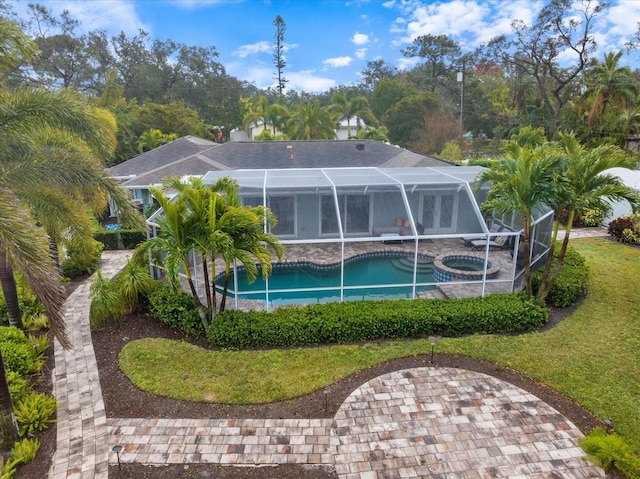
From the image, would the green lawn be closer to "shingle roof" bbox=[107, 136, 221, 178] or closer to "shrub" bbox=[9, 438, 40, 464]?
"shrub" bbox=[9, 438, 40, 464]

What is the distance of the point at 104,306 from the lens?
10.3 meters

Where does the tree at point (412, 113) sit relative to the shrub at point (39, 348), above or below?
above

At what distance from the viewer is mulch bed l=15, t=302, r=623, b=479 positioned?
587cm

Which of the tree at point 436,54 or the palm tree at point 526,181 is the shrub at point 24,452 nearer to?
the palm tree at point 526,181

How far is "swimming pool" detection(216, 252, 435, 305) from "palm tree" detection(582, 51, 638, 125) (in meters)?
22.6

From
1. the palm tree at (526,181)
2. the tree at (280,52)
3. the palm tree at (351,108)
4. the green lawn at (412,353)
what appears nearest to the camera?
the green lawn at (412,353)

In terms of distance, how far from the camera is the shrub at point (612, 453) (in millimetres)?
5781

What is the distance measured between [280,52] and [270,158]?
43.6m

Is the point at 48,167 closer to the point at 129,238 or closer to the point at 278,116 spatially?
the point at 129,238

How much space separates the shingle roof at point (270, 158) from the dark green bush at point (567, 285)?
9864mm

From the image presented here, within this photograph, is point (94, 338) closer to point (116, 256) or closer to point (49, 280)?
point (49, 280)

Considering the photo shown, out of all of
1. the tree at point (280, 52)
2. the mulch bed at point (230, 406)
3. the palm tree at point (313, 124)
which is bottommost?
the mulch bed at point (230, 406)

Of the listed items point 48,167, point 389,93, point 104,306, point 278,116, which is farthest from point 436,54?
point 48,167

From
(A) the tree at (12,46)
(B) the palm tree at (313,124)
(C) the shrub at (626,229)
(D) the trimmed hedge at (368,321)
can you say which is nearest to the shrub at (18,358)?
(D) the trimmed hedge at (368,321)
